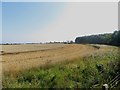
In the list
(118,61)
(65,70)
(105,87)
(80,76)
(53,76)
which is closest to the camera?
(105,87)

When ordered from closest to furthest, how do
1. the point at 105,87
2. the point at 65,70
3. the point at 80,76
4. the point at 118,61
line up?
the point at 105,87 → the point at 80,76 → the point at 65,70 → the point at 118,61

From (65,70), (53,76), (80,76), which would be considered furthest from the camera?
(65,70)

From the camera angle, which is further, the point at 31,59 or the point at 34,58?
the point at 34,58

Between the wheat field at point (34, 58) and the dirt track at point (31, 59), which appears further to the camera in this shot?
the wheat field at point (34, 58)

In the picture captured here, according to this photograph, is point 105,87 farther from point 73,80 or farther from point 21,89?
point 73,80

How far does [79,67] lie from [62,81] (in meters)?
4.14

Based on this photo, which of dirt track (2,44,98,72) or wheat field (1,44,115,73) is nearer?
dirt track (2,44,98,72)

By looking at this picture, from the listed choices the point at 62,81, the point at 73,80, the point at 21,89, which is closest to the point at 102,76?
the point at 73,80

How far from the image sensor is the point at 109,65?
58.2ft

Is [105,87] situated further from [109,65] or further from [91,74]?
[109,65]

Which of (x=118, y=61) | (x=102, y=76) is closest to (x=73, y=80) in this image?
(x=102, y=76)

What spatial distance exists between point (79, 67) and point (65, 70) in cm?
114

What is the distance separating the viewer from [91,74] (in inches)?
621

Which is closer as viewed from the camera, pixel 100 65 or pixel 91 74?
pixel 91 74
